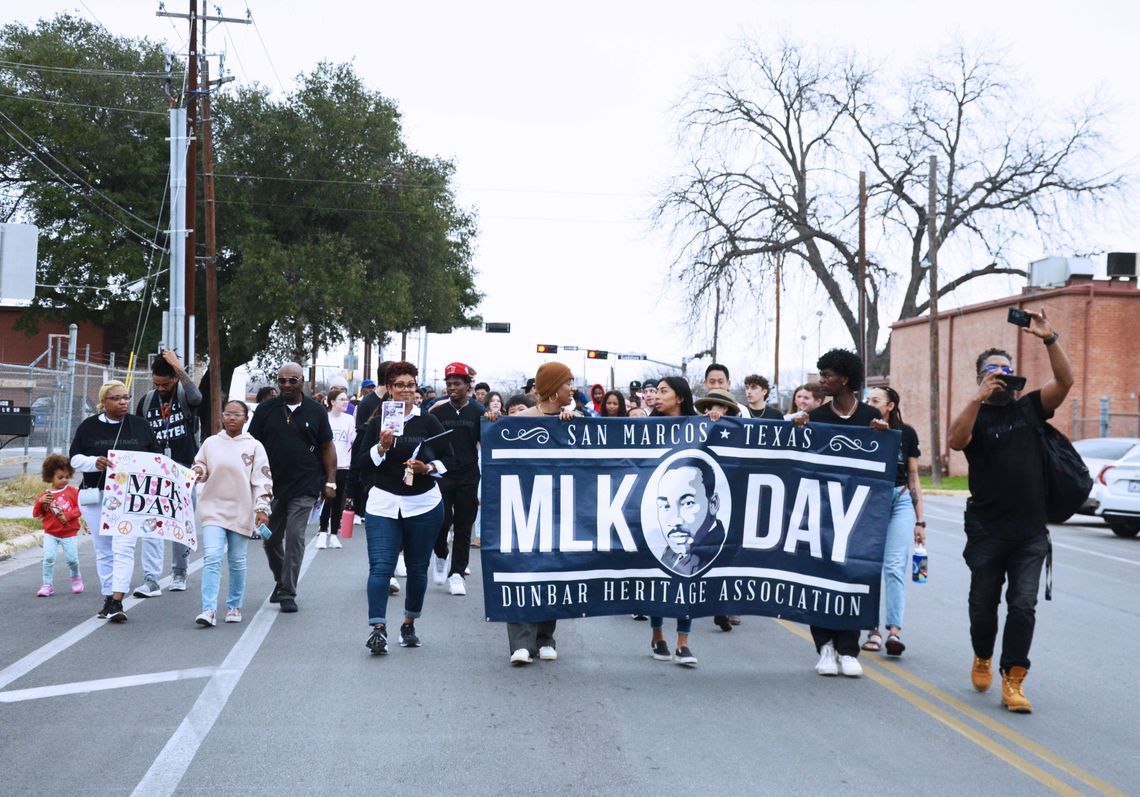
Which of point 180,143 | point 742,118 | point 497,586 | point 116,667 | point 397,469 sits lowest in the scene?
point 116,667

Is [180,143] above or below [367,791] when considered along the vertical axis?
above

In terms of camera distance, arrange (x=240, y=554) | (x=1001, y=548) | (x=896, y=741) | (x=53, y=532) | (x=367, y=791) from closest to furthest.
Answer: (x=367, y=791)
(x=896, y=741)
(x=1001, y=548)
(x=240, y=554)
(x=53, y=532)

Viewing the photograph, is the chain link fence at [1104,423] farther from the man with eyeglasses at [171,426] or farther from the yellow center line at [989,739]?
the yellow center line at [989,739]

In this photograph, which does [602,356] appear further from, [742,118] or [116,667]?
[116,667]

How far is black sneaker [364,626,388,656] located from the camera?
27.2 feet

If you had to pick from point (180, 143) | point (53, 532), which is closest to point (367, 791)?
point (53, 532)

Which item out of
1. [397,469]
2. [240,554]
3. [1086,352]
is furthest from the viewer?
[1086,352]

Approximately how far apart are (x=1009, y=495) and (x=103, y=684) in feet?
17.3

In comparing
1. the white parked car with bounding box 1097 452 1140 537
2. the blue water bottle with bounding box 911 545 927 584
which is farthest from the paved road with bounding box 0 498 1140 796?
the white parked car with bounding box 1097 452 1140 537

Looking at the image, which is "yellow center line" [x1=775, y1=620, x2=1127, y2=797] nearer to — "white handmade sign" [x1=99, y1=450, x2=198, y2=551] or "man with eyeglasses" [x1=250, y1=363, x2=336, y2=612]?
"man with eyeglasses" [x1=250, y1=363, x2=336, y2=612]

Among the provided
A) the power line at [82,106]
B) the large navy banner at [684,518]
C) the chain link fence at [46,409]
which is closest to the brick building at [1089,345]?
the chain link fence at [46,409]

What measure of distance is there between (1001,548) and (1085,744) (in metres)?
1.21

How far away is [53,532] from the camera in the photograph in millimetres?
10805

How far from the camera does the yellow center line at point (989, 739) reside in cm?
568
